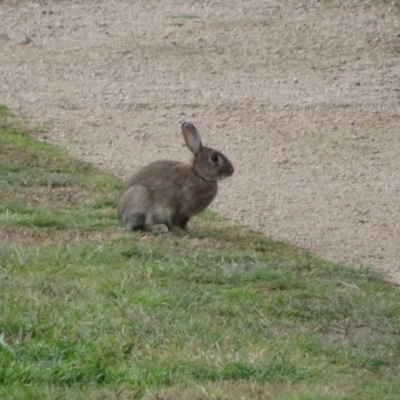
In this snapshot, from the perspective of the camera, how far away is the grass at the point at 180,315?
4.85 m

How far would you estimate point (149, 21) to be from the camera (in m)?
15.2

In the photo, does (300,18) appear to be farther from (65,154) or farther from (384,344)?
(384,344)

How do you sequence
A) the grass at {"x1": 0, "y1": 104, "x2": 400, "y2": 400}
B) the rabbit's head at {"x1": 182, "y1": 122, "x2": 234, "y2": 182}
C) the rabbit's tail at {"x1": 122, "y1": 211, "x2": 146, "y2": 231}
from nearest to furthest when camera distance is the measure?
1. the grass at {"x1": 0, "y1": 104, "x2": 400, "y2": 400}
2. the rabbit's tail at {"x1": 122, "y1": 211, "x2": 146, "y2": 231}
3. the rabbit's head at {"x1": 182, "y1": 122, "x2": 234, "y2": 182}

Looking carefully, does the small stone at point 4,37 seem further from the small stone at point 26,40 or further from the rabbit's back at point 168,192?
the rabbit's back at point 168,192

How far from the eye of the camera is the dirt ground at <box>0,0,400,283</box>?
8781 mm

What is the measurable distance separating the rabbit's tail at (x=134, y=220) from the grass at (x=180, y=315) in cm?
11

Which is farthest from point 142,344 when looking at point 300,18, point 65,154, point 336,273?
point 300,18

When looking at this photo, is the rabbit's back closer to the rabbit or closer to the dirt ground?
the rabbit

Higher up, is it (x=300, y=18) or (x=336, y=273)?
(x=300, y=18)

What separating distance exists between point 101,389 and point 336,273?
2.46m

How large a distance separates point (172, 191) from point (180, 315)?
2.22m

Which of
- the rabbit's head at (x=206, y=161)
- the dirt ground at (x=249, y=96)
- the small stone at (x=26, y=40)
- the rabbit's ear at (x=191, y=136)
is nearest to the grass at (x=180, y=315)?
the rabbit's head at (x=206, y=161)

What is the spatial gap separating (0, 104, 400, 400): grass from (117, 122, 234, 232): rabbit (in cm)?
16

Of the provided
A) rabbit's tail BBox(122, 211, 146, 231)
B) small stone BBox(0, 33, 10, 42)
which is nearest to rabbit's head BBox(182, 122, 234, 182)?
rabbit's tail BBox(122, 211, 146, 231)
